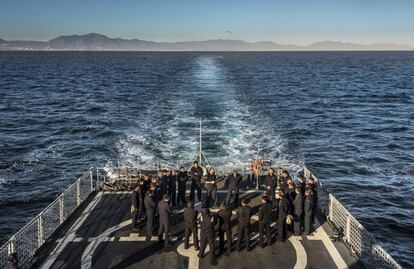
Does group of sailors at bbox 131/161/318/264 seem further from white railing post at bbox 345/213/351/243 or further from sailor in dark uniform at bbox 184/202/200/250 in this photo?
white railing post at bbox 345/213/351/243

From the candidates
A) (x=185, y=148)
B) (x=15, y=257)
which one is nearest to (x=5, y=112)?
(x=185, y=148)

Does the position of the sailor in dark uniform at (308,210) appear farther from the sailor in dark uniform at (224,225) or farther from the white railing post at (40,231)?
the white railing post at (40,231)

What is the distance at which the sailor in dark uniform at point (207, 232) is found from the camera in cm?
1455

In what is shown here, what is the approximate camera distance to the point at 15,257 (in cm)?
1235

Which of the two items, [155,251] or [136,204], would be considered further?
[136,204]

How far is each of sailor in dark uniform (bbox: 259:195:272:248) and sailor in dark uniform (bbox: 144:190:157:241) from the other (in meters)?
4.13

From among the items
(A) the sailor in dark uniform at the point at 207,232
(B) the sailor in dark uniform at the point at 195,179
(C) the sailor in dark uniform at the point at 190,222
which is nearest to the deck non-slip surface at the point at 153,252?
(A) the sailor in dark uniform at the point at 207,232

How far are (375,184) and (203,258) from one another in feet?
80.5

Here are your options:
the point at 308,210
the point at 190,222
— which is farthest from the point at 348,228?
the point at 190,222

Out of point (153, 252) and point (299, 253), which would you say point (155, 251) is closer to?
point (153, 252)

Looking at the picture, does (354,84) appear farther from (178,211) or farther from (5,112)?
(178,211)

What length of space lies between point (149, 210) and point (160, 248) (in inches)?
60.1

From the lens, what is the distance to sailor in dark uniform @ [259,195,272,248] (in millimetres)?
15594

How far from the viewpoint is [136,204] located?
682 inches
